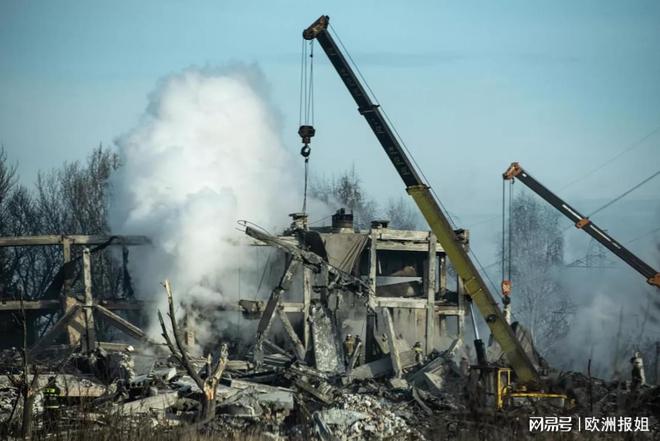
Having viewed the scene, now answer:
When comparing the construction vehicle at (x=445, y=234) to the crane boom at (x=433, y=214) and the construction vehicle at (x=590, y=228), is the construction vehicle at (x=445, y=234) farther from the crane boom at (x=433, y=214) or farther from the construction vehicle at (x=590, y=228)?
the construction vehicle at (x=590, y=228)

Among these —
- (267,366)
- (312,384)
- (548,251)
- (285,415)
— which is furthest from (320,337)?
(548,251)

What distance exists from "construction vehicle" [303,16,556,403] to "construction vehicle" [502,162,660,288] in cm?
1380

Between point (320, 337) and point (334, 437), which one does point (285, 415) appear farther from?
point (320, 337)

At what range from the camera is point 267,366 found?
84.0ft

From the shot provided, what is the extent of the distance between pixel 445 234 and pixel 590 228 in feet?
59.4

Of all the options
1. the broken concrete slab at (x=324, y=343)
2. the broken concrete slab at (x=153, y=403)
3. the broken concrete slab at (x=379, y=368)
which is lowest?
the broken concrete slab at (x=153, y=403)

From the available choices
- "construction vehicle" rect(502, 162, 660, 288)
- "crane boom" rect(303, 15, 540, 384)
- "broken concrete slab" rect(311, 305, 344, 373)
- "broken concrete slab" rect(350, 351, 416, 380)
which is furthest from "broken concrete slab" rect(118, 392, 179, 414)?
"construction vehicle" rect(502, 162, 660, 288)

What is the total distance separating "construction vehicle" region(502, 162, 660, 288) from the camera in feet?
131

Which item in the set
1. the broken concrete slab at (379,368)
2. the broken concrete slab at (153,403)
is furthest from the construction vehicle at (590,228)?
the broken concrete slab at (153,403)

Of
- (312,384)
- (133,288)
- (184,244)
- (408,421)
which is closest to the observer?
(408,421)

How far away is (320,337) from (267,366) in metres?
1.84

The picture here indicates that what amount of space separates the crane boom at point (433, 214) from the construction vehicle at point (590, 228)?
13.7m

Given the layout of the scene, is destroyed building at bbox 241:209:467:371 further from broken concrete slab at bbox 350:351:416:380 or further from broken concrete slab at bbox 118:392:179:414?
broken concrete slab at bbox 118:392:179:414

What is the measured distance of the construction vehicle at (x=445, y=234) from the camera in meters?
23.5
